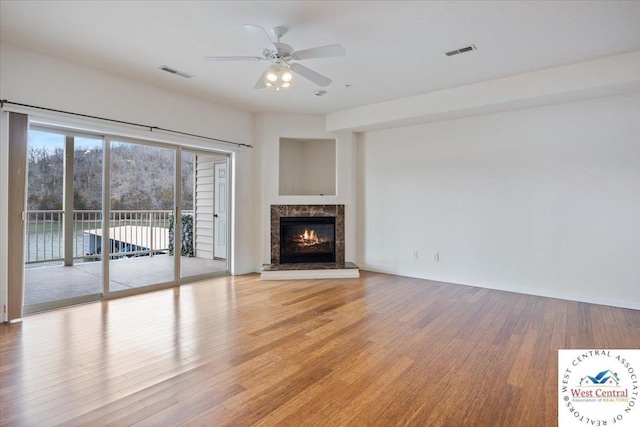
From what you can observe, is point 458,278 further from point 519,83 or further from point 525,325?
point 519,83

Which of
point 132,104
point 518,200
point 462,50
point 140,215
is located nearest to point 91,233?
point 140,215

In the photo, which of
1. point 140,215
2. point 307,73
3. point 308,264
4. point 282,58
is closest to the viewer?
point 282,58

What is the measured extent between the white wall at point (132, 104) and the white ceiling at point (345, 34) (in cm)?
18

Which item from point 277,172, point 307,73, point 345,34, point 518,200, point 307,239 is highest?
point 345,34

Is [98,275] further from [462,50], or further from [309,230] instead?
[462,50]

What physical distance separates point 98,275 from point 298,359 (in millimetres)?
4015

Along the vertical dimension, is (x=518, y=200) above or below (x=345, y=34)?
below

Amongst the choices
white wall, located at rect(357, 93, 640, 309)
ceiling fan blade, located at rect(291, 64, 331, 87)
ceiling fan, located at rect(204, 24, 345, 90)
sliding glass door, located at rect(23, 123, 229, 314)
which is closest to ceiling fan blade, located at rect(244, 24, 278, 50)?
ceiling fan, located at rect(204, 24, 345, 90)

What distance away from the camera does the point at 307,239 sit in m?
6.28

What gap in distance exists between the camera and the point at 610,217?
417 centimetres

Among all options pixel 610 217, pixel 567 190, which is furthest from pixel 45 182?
pixel 610 217

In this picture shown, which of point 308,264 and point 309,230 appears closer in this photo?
point 308,264

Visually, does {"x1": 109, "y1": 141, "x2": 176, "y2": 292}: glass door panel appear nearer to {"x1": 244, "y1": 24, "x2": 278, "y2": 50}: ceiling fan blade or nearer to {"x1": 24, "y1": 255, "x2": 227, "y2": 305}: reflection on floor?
{"x1": 24, "y1": 255, "x2": 227, "y2": 305}: reflection on floor

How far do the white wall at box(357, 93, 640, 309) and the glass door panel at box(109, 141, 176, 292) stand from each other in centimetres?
357
